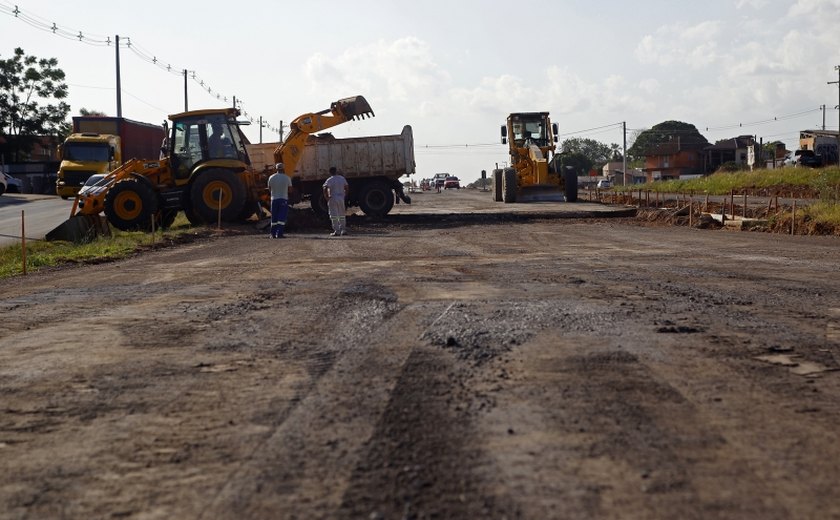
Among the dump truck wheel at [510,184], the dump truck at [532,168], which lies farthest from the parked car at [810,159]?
the dump truck wheel at [510,184]

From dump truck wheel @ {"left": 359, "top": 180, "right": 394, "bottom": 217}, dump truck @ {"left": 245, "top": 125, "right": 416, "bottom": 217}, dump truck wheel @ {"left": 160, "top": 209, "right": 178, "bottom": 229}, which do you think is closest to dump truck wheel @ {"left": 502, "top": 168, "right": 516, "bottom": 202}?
dump truck @ {"left": 245, "top": 125, "right": 416, "bottom": 217}

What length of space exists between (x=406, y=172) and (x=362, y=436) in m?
24.5

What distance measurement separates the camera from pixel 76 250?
2023cm

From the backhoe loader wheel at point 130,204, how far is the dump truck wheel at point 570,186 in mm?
16754

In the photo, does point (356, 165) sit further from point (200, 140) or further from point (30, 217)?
point (30, 217)

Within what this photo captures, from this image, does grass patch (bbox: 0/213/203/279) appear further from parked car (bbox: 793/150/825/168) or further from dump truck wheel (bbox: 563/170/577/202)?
parked car (bbox: 793/150/825/168)

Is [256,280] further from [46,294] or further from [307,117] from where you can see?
[307,117]

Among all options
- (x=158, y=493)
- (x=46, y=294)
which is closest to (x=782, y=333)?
(x=158, y=493)

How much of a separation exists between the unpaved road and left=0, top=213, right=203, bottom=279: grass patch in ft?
20.2

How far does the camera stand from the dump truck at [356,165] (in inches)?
1144

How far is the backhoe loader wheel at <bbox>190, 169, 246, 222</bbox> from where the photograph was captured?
998 inches

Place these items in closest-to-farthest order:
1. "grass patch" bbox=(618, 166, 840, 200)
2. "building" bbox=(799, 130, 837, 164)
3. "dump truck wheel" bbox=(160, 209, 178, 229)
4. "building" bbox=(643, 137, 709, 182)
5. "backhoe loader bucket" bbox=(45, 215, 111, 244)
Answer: "backhoe loader bucket" bbox=(45, 215, 111, 244), "dump truck wheel" bbox=(160, 209, 178, 229), "grass patch" bbox=(618, 166, 840, 200), "building" bbox=(799, 130, 837, 164), "building" bbox=(643, 137, 709, 182)

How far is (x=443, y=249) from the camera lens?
17.6 m

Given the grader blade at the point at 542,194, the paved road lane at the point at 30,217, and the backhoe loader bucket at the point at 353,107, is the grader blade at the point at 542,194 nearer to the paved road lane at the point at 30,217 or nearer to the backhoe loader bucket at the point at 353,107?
the backhoe loader bucket at the point at 353,107
